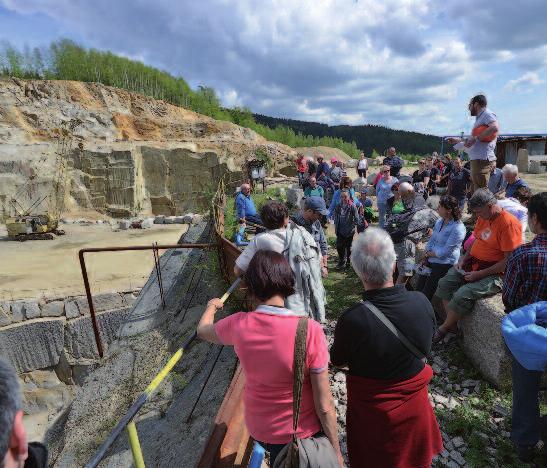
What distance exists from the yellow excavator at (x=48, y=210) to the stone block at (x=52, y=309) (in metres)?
7.58

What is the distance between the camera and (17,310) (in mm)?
10727

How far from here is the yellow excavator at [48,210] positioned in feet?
54.6

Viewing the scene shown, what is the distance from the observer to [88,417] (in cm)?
495

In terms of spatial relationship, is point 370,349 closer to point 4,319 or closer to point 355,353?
point 355,353

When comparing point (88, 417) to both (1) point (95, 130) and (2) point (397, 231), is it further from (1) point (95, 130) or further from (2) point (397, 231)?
(1) point (95, 130)

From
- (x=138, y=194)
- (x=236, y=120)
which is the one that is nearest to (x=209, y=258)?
(x=138, y=194)

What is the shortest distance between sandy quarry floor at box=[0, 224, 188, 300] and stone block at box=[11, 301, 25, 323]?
1.44ft

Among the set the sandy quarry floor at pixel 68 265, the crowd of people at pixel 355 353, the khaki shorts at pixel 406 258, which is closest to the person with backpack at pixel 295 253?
the crowd of people at pixel 355 353

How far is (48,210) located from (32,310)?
42.4 feet

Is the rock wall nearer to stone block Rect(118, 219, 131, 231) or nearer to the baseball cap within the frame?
the baseball cap

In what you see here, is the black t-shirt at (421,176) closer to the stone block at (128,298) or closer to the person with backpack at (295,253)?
the person with backpack at (295,253)

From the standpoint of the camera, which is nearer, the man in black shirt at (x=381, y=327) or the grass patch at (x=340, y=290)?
the man in black shirt at (x=381, y=327)

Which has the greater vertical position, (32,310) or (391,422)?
(391,422)

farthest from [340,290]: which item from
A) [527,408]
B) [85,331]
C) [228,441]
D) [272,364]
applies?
[85,331]
